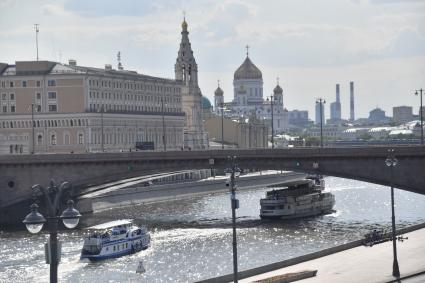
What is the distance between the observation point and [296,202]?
101 meters

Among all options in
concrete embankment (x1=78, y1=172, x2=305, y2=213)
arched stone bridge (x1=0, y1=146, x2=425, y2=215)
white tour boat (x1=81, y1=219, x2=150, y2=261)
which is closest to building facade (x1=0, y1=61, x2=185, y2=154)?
concrete embankment (x1=78, y1=172, x2=305, y2=213)

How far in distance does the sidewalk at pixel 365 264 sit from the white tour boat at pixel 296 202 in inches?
1207

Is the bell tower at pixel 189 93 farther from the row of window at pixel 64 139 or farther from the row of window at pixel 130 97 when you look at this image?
the row of window at pixel 64 139

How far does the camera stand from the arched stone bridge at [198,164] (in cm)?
8650

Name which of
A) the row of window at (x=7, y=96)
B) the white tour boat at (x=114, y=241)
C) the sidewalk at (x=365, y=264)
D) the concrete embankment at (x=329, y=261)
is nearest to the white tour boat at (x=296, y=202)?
the white tour boat at (x=114, y=241)

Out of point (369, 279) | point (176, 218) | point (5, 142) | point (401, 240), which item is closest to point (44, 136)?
point (5, 142)

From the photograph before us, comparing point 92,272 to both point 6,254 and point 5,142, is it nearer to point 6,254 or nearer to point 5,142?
point 6,254

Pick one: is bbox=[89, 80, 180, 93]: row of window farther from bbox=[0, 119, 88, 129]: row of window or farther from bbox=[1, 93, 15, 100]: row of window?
bbox=[1, 93, 15, 100]: row of window

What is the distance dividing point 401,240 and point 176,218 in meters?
33.5

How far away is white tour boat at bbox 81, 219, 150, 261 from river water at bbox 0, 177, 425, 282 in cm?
71

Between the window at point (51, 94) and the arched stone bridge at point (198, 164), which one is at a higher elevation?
the window at point (51, 94)

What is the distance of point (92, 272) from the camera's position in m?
65.1

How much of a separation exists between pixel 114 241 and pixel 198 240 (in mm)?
7280

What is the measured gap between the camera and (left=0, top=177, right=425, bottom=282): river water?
63622mm
